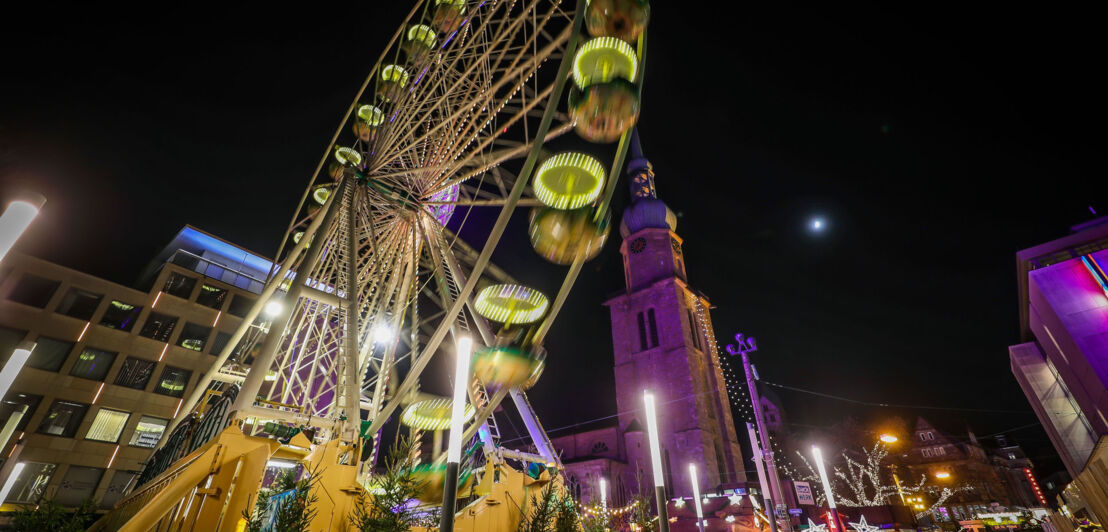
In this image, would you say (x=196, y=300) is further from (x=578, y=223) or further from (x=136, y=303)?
(x=578, y=223)

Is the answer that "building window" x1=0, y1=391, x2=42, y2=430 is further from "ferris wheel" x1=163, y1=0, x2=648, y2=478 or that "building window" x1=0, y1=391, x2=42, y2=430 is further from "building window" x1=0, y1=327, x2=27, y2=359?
"ferris wheel" x1=163, y1=0, x2=648, y2=478

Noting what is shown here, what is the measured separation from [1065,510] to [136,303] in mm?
44305

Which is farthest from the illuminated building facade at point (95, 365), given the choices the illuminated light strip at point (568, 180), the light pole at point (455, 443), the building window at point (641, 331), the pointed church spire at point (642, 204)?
the pointed church spire at point (642, 204)

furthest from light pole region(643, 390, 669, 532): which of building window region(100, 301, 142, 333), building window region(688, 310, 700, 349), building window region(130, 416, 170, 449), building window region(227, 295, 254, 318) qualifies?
building window region(688, 310, 700, 349)

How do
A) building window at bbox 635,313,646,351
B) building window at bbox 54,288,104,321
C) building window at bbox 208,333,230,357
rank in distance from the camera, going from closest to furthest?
building window at bbox 54,288,104,321
building window at bbox 208,333,230,357
building window at bbox 635,313,646,351

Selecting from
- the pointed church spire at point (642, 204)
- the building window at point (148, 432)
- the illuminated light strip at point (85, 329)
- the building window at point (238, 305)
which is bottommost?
the building window at point (148, 432)

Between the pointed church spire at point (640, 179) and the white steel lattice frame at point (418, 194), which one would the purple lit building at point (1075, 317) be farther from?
the pointed church spire at point (640, 179)

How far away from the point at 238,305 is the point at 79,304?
811cm

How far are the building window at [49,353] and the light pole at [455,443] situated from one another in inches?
1336

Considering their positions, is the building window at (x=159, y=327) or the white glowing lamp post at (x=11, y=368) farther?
the building window at (x=159, y=327)

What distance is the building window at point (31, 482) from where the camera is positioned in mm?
20656

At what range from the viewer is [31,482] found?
21328 mm

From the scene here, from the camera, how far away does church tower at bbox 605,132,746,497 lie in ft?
127

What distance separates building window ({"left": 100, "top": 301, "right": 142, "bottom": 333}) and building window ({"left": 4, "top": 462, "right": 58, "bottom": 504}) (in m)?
8.05
